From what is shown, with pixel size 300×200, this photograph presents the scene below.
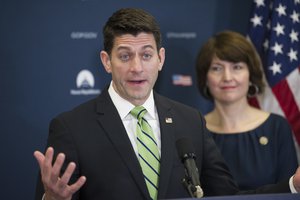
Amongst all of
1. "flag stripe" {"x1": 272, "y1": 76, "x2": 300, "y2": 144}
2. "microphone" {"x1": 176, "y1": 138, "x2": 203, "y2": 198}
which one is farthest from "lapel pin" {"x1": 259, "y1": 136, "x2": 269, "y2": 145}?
"microphone" {"x1": 176, "y1": 138, "x2": 203, "y2": 198}

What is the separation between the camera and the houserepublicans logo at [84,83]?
3.58 metres

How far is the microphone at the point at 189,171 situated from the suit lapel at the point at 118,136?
0.35 meters

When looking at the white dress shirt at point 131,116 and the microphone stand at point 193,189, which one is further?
the white dress shirt at point 131,116

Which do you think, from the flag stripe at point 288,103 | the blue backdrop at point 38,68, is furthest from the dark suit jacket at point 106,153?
the flag stripe at point 288,103

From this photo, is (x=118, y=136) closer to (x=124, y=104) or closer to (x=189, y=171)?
(x=124, y=104)

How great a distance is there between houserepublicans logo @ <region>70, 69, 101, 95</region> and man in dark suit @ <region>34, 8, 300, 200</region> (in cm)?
116

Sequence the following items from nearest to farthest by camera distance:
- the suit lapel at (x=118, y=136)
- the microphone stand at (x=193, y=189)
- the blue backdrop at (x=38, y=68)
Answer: the microphone stand at (x=193, y=189) → the suit lapel at (x=118, y=136) → the blue backdrop at (x=38, y=68)

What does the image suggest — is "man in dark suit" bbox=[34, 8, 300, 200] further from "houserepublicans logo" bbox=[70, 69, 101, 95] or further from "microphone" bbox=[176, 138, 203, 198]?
"houserepublicans logo" bbox=[70, 69, 101, 95]

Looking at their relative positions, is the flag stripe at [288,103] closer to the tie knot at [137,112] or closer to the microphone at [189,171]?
the tie knot at [137,112]

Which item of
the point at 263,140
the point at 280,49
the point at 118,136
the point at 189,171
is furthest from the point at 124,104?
the point at 280,49

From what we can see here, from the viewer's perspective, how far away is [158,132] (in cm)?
242

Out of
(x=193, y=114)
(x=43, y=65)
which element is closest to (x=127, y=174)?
(x=193, y=114)

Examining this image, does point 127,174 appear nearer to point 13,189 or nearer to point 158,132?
point 158,132

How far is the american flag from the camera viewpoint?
150 inches
